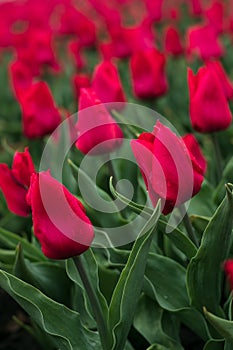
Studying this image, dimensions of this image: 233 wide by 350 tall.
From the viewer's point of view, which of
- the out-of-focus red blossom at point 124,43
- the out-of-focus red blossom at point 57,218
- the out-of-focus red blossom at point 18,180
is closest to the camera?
the out-of-focus red blossom at point 57,218

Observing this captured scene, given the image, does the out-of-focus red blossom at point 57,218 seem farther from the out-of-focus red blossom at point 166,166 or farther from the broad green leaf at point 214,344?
the broad green leaf at point 214,344

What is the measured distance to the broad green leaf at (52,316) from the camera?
1261mm

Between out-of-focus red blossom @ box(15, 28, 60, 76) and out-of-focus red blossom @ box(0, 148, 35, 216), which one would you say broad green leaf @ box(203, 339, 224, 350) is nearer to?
out-of-focus red blossom @ box(0, 148, 35, 216)

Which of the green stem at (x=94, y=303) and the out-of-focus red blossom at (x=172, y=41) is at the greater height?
the green stem at (x=94, y=303)

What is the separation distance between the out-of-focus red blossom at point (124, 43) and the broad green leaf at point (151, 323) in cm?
129

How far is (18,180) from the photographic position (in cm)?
141

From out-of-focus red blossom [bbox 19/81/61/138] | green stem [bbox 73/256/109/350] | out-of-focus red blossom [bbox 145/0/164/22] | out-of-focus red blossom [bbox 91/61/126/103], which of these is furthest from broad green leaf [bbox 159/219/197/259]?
out-of-focus red blossom [bbox 145/0/164/22]

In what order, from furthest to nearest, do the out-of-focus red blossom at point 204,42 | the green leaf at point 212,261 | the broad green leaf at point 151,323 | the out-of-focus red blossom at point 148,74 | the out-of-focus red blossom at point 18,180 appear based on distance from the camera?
the out-of-focus red blossom at point 204,42 < the out-of-focus red blossom at point 148,74 < the broad green leaf at point 151,323 < the out-of-focus red blossom at point 18,180 < the green leaf at point 212,261

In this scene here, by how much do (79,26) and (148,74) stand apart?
124cm

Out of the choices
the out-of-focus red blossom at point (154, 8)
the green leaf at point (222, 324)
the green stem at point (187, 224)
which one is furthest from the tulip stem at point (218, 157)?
the out-of-focus red blossom at point (154, 8)

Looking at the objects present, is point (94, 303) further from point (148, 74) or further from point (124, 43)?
point (124, 43)

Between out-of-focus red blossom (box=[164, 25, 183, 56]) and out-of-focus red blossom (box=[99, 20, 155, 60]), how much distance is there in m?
0.09

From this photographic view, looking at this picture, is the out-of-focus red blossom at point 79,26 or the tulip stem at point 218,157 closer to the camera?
the tulip stem at point 218,157

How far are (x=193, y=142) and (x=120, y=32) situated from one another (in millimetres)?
1276
